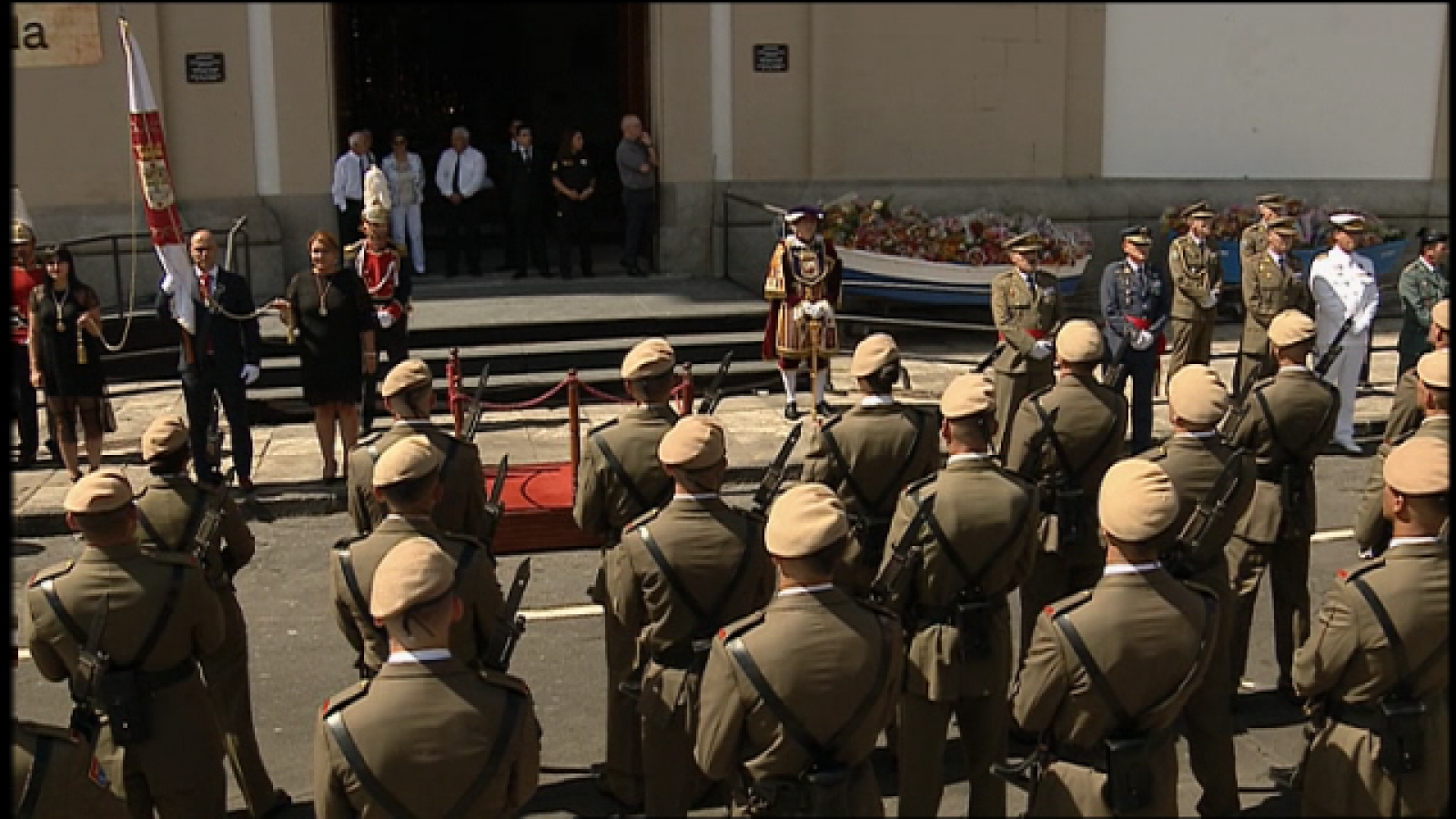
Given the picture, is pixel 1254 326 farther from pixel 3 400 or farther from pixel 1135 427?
pixel 3 400

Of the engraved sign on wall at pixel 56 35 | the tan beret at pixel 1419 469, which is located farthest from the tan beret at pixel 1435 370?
the engraved sign on wall at pixel 56 35

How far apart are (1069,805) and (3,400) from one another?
135 inches

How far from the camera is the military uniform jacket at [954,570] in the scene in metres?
6.17

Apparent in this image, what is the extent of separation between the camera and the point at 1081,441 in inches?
310

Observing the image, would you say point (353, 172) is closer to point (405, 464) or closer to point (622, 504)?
point (622, 504)

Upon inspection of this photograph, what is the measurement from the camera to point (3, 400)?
3.16 m

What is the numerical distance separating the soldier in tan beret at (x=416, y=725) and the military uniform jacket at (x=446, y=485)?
2693 mm

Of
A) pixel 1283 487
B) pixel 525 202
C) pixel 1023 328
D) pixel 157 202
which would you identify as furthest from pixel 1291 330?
pixel 525 202

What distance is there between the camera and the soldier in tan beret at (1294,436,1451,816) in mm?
5258

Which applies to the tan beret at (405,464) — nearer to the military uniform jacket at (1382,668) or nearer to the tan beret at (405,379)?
the tan beret at (405,379)

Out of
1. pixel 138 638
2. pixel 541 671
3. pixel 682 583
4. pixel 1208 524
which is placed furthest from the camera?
pixel 541 671

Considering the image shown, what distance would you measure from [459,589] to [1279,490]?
4.22m

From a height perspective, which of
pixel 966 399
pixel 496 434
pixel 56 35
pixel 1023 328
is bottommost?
pixel 496 434

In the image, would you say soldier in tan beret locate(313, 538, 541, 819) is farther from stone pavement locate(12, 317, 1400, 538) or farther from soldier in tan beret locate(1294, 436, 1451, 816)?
stone pavement locate(12, 317, 1400, 538)
